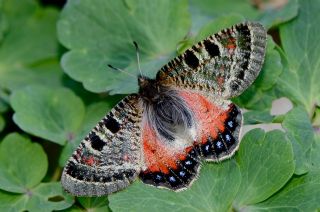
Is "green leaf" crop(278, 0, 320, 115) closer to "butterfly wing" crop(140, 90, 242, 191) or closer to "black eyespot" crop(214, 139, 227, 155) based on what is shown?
"butterfly wing" crop(140, 90, 242, 191)

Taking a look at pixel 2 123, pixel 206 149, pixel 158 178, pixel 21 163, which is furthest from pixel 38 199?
pixel 206 149

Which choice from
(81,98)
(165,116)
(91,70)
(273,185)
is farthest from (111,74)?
(273,185)

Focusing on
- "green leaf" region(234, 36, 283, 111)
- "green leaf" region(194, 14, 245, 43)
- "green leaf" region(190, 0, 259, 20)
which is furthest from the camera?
"green leaf" region(190, 0, 259, 20)

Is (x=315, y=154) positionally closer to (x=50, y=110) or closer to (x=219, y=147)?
(x=219, y=147)

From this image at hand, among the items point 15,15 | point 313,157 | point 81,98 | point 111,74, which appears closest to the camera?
point 313,157

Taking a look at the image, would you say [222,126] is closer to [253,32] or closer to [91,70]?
[253,32]

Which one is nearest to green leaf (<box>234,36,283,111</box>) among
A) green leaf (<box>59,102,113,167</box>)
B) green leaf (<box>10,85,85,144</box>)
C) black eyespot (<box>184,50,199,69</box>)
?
black eyespot (<box>184,50,199,69</box>)

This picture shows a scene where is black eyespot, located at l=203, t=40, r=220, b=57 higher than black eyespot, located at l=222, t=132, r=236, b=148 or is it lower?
higher
